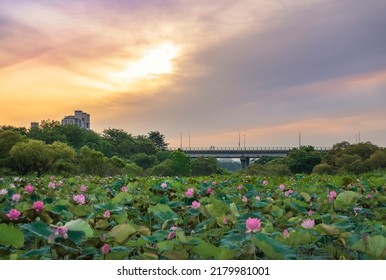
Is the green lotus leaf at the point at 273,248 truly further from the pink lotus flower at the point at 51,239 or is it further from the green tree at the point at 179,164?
the green tree at the point at 179,164

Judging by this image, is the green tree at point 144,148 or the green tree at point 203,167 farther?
the green tree at point 144,148

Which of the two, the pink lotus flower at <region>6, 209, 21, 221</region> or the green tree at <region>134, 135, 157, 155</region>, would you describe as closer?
the pink lotus flower at <region>6, 209, 21, 221</region>

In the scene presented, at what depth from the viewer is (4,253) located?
194 cm

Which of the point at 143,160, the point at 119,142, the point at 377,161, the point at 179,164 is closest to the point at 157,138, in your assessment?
the point at 119,142

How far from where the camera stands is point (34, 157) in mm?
27531

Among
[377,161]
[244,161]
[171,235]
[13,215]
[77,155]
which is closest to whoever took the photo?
[171,235]

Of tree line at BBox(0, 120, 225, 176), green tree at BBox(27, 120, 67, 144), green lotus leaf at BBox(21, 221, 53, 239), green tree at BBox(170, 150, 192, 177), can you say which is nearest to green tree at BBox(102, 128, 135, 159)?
tree line at BBox(0, 120, 225, 176)

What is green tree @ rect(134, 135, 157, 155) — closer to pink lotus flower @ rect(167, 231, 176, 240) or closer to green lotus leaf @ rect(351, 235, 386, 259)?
pink lotus flower @ rect(167, 231, 176, 240)

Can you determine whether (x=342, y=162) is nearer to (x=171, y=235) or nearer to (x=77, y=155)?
(x=77, y=155)

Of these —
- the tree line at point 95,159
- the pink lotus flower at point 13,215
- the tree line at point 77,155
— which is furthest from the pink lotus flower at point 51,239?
the tree line at point 77,155

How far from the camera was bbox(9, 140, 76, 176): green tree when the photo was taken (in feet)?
89.7

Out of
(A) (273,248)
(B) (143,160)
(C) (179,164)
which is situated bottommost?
(A) (273,248)

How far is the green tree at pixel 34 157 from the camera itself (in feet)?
89.7
